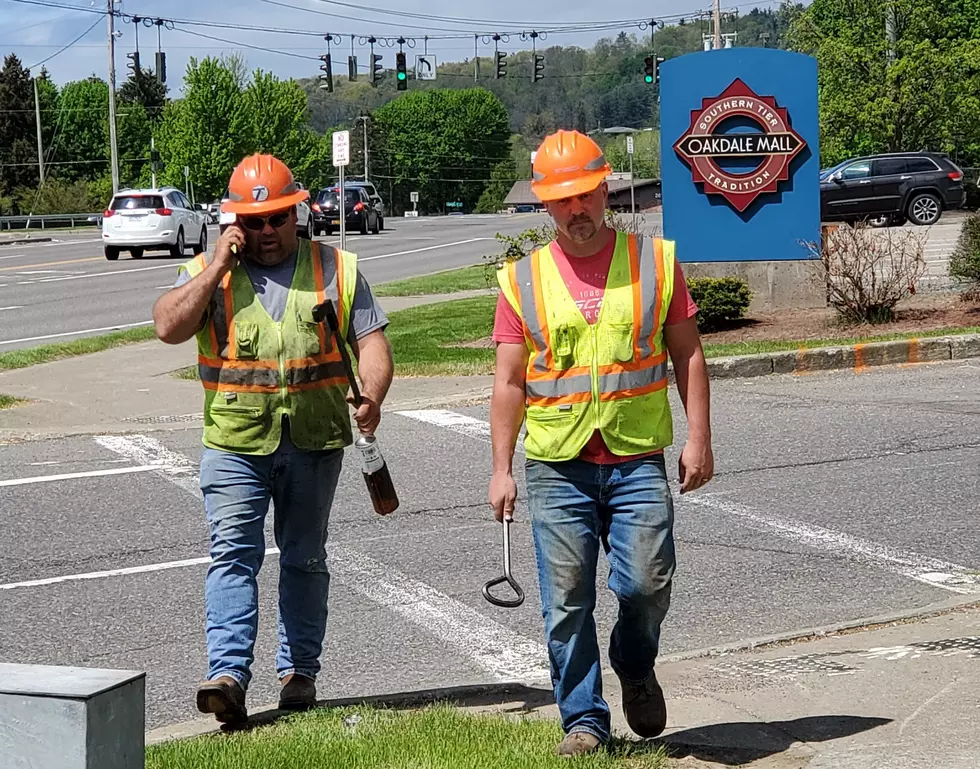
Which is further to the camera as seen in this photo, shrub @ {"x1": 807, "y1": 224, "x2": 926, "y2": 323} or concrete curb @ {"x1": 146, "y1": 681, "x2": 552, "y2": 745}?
shrub @ {"x1": 807, "y1": 224, "x2": 926, "y2": 323}

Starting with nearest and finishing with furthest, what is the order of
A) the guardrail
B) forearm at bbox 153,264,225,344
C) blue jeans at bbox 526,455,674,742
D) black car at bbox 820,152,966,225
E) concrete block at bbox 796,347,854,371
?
1. blue jeans at bbox 526,455,674,742
2. forearm at bbox 153,264,225,344
3. concrete block at bbox 796,347,854,371
4. black car at bbox 820,152,966,225
5. the guardrail

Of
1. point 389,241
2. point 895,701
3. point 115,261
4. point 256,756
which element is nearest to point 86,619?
point 256,756

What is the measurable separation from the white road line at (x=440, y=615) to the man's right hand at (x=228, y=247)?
1.92 metres

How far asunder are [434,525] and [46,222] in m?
70.4

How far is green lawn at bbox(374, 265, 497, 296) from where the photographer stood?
82.5 ft

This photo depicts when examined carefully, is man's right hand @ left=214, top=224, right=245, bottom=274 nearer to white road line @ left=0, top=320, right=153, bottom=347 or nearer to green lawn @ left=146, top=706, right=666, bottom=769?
green lawn @ left=146, top=706, right=666, bottom=769

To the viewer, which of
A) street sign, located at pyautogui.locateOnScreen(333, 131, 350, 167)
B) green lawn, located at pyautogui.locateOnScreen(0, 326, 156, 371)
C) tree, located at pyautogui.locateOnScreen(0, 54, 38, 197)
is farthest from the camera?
tree, located at pyautogui.locateOnScreen(0, 54, 38, 197)

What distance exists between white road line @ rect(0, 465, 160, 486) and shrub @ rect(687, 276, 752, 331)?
7427 mm

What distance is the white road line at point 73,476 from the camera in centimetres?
977

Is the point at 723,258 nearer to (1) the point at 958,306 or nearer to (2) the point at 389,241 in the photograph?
(1) the point at 958,306

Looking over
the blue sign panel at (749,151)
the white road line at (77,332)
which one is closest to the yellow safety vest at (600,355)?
the blue sign panel at (749,151)

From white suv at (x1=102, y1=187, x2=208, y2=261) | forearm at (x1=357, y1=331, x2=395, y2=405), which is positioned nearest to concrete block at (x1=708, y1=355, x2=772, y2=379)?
forearm at (x1=357, y1=331, x2=395, y2=405)

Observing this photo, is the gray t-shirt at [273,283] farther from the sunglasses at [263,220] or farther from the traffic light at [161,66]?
the traffic light at [161,66]

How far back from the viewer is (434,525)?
8.26 metres
